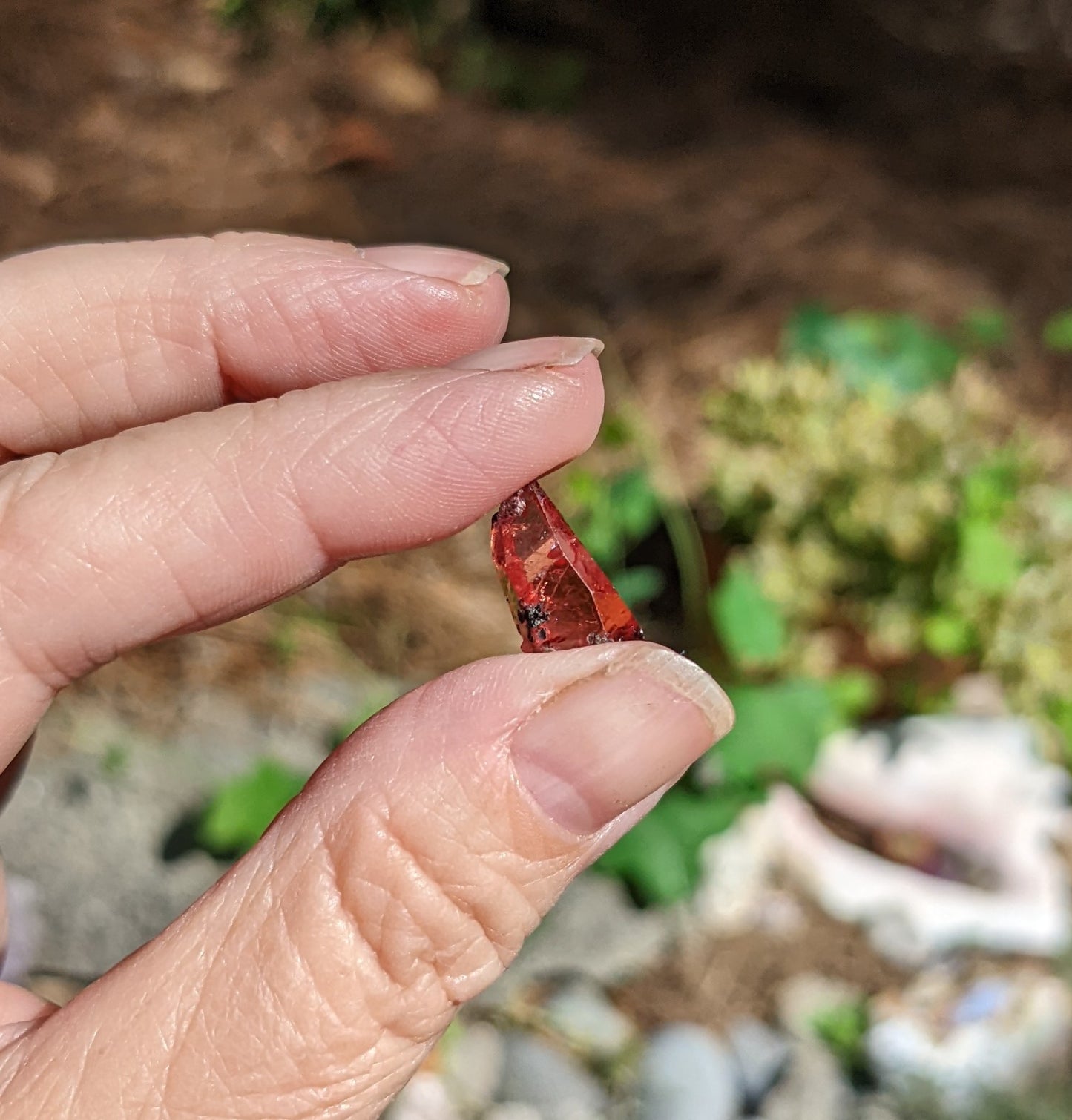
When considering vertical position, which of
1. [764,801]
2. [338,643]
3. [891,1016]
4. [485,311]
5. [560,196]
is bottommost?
[891,1016]

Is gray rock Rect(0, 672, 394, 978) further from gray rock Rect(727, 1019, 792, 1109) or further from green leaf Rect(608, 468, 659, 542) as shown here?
gray rock Rect(727, 1019, 792, 1109)

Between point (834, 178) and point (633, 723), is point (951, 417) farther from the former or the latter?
point (834, 178)

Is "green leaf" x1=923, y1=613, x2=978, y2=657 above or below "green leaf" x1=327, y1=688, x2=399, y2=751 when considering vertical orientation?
above

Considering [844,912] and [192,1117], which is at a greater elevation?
[192,1117]

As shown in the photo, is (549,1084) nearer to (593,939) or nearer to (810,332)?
(593,939)

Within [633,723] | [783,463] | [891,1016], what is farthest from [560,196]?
[633,723]

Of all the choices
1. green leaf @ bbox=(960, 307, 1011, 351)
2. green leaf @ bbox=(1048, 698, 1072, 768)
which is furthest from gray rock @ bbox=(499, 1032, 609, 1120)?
green leaf @ bbox=(960, 307, 1011, 351)

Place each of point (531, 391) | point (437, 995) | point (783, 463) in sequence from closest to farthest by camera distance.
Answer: point (437, 995)
point (531, 391)
point (783, 463)

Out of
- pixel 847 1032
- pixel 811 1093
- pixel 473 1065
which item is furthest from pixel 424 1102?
pixel 847 1032
